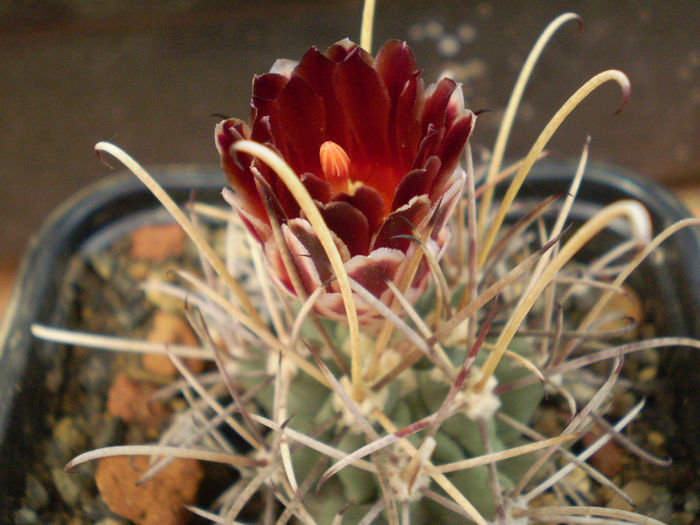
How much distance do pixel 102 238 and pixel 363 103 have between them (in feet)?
1.36

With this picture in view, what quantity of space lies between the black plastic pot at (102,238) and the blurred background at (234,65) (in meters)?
0.24

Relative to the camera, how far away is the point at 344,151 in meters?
Answer: 0.37

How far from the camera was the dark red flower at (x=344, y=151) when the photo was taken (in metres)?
0.31

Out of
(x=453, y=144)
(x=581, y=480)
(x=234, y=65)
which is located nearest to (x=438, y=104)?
(x=453, y=144)

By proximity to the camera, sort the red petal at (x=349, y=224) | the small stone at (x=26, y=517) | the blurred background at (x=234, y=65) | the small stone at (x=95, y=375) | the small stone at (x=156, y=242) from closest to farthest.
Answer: the red petal at (x=349, y=224)
the small stone at (x=26, y=517)
the small stone at (x=95, y=375)
the small stone at (x=156, y=242)
the blurred background at (x=234, y=65)

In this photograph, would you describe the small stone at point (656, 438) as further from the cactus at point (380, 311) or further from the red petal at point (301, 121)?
the red petal at point (301, 121)

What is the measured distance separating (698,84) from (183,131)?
76cm

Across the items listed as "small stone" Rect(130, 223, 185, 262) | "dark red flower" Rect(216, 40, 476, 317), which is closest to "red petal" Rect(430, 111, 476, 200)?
"dark red flower" Rect(216, 40, 476, 317)

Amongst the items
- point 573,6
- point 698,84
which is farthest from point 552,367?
point 698,84

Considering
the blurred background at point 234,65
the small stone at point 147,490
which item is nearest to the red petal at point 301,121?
the small stone at point 147,490

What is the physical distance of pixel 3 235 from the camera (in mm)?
1103

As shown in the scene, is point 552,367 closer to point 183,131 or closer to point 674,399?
point 674,399

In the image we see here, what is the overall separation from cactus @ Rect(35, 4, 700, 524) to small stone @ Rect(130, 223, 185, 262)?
7.9 inches

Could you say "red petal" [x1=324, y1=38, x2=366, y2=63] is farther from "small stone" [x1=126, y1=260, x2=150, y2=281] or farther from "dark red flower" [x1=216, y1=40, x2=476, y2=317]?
"small stone" [x1=126, y1=260, x2=150, y2=281]
